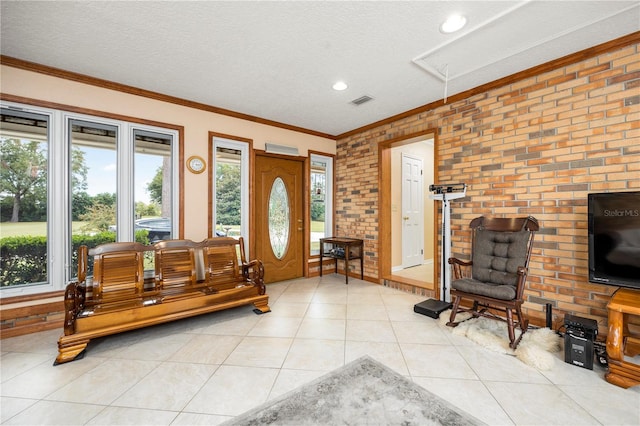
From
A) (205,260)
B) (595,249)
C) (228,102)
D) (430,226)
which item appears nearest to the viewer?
(595,249)

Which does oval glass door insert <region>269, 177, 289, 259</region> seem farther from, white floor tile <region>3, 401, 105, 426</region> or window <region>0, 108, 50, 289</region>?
white floor tile <region>3, 401, 105, 426</region>

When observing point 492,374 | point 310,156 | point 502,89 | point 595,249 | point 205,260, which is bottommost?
point 492,374

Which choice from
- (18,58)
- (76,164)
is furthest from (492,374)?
(18,58)

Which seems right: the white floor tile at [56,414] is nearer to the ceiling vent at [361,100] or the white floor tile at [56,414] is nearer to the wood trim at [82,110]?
the wood trim at [82,110]

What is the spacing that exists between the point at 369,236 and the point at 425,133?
1.90 meters

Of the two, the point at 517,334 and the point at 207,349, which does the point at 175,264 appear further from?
the point at 517,334

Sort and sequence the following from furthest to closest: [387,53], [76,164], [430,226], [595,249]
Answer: [430,226] → [76,164] → [387,53] → [595,249]

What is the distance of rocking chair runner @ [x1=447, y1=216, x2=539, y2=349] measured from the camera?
2480mm

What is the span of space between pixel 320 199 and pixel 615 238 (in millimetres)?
3957

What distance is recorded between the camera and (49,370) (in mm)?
2121

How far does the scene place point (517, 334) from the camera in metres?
2.63

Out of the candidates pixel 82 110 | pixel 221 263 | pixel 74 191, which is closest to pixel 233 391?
pixel 221 263

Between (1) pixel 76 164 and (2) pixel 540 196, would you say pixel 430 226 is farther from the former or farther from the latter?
(1) pixel 76 164

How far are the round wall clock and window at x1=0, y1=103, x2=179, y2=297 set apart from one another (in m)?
0.21
